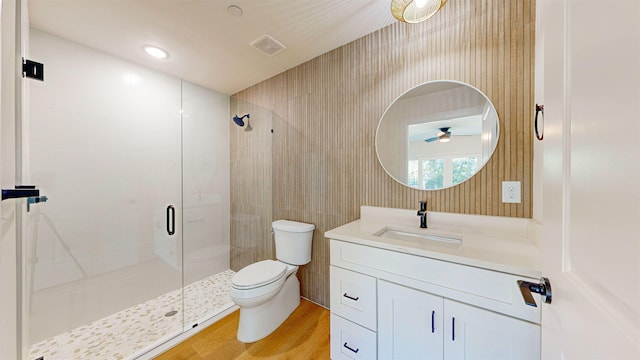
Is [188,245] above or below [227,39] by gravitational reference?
below

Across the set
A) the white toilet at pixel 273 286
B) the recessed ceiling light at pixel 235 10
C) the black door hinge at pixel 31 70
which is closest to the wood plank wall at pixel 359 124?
the white toilet at pixel 273 286

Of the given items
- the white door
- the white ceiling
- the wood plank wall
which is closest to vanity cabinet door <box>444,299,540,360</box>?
the white door

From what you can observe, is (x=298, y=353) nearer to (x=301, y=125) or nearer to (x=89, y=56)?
(x=301, y=125)

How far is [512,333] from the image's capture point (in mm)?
836

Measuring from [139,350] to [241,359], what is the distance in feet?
2.47

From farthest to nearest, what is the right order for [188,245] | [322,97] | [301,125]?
[188,245] < [301,125] < [322,97]

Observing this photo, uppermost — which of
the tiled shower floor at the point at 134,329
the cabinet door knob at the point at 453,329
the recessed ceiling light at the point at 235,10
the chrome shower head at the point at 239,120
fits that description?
the recessed ceiling light at the point at 235,10

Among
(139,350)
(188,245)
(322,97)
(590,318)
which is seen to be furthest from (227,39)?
(139,350)

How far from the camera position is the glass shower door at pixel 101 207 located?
158 centimetres

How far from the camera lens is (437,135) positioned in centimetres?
146

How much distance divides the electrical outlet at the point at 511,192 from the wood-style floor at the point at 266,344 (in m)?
1.53

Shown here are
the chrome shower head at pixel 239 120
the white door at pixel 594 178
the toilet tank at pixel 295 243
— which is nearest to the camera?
the white door at pixel 594 178

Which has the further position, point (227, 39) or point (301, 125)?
point (301, 125)

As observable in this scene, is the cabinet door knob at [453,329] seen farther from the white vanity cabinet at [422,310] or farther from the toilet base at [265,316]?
the toilet base at [265,316]
